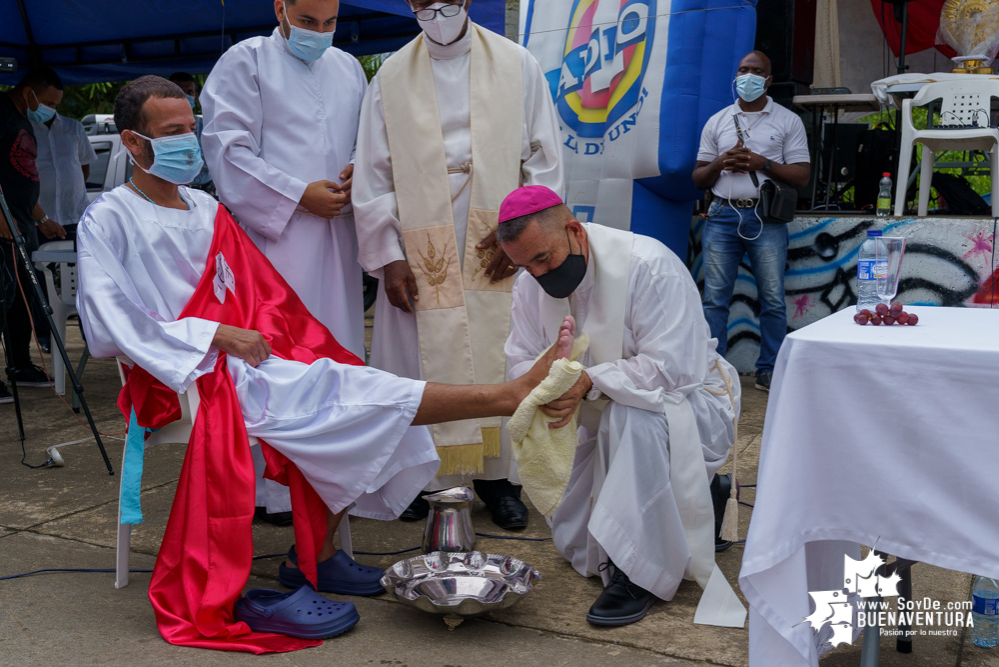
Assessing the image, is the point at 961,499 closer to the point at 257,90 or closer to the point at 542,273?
Answer: the point at 542,273

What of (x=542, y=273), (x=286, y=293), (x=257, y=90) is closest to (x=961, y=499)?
(x=542, y=273)

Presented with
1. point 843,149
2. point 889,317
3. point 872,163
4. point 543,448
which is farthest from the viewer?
point 843,149

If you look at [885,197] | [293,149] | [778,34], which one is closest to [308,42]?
[293,149]

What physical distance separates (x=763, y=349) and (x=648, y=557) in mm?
3352

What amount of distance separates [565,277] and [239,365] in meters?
1.00

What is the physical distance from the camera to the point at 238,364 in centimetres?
269

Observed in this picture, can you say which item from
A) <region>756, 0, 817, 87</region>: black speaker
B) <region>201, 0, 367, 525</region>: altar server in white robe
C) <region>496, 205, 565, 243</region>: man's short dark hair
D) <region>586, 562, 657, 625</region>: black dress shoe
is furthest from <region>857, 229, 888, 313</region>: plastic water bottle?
<region>756, 0, 817, 87</region>: black speaker

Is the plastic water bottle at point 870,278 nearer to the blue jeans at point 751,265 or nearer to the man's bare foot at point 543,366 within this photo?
the man's bare foot at point 543,366

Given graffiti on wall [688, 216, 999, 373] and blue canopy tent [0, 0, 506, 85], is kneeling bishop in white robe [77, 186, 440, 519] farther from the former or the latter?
graffiti on wall [688, 216, 999, 373]

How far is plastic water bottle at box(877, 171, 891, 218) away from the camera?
20.4 ft

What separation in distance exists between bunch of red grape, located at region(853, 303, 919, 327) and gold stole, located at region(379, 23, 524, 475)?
63.6 inches

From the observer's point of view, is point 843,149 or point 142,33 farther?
point 843,149

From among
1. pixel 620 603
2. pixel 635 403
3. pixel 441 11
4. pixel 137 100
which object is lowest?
pixel 620 603

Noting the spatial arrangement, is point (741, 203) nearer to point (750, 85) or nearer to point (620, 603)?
point (750, 85)
